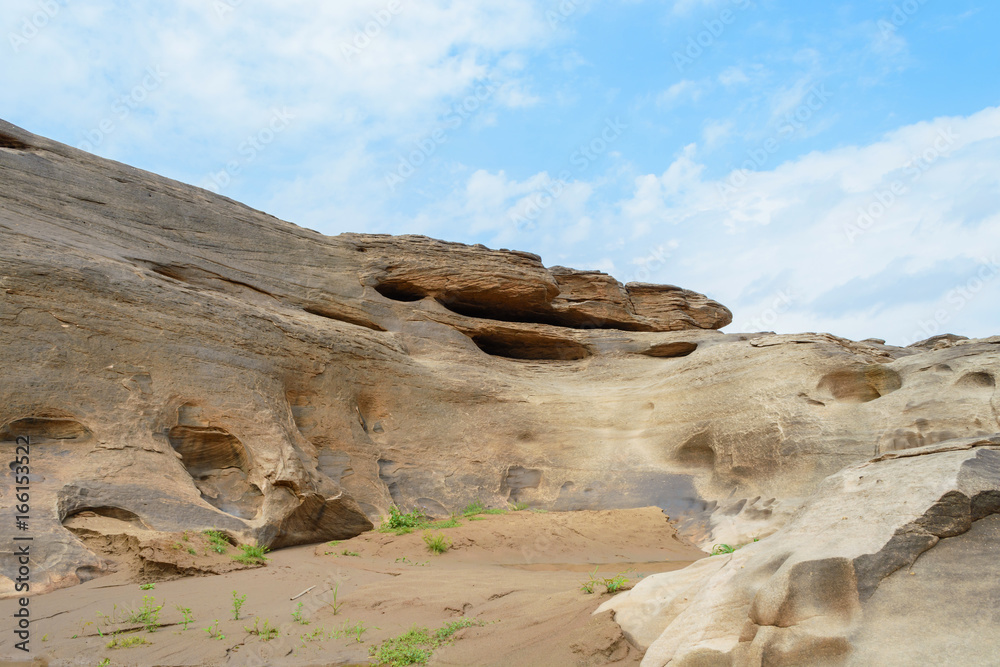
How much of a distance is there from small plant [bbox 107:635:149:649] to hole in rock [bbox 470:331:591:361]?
12.1 metres

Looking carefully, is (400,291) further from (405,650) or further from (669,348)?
(405,650)

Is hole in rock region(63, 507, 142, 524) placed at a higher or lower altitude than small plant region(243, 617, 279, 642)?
higher

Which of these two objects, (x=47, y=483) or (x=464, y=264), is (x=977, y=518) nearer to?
(x=47, y=483)

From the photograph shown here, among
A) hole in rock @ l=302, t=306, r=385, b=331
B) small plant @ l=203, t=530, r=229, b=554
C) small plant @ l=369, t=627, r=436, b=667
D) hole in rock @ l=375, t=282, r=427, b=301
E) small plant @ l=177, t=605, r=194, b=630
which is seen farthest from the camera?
hole in rock @ l=375, t=282, r=427, b=301

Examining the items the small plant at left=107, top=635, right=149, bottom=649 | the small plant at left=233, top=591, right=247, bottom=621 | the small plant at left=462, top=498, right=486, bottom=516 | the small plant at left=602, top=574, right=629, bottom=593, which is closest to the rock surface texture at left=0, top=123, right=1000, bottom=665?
the small plant at left=462, top=498, right=486, bottom=516

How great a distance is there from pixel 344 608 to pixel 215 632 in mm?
1086

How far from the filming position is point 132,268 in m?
11.2

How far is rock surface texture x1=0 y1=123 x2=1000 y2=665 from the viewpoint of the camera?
8.71m

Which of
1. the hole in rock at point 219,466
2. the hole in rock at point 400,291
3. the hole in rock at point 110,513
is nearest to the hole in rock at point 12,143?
the hole in rock at point 219,466

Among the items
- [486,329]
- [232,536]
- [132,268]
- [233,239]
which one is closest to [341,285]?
[233,239]

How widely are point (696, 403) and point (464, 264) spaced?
20.7ft

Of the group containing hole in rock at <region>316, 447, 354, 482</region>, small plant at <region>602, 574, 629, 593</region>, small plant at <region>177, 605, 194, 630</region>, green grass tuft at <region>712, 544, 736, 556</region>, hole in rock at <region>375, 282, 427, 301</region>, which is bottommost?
green grass tuft at <region>712, 544, 736, 556</region>

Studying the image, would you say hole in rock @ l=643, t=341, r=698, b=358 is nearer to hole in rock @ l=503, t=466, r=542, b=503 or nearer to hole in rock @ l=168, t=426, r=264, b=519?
hole in rock @ l=503, t=466, r=542, b=503

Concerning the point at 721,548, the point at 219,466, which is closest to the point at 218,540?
the point at 219,466
